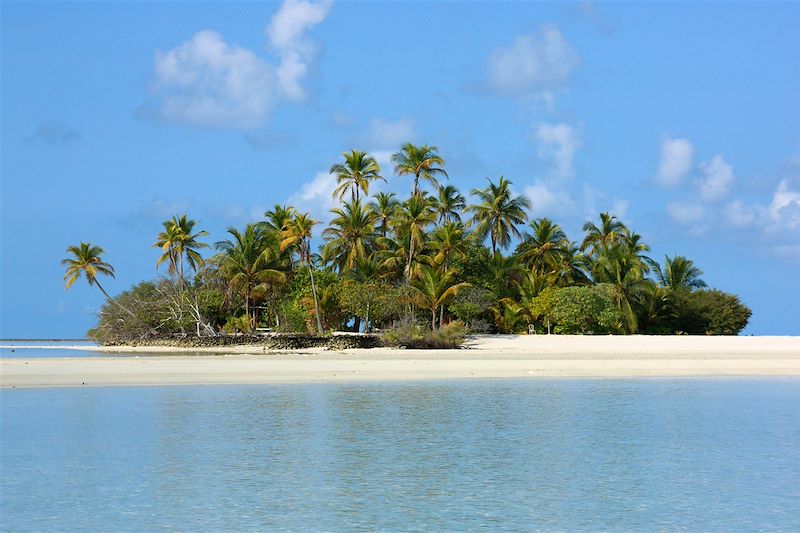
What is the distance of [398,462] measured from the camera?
1368cm

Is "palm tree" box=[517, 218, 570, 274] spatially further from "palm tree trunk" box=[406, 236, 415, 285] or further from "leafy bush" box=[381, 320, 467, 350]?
"leafy bush" box=[381, 320, 467, 350]

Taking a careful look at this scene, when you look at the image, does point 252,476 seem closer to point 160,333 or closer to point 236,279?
point 236,279

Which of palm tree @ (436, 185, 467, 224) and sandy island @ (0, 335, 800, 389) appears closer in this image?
sandy island @ (0, 335, 800, 389)

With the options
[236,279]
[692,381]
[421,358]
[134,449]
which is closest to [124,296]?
[236,279]

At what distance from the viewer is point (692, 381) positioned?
27266 millimetres

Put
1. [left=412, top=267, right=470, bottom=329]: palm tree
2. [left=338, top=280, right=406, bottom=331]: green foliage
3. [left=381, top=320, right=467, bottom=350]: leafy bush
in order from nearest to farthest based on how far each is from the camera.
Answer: [left=381, top=320, right=467, bottom=350]: leafy bush → [left=412, top=267, right=470, bottom=329]: palm tree → [left=338, top=280, right=406, bottom=331]: green foliage

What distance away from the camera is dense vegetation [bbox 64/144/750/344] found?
49844 mm

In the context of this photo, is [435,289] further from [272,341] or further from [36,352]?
[36,352]

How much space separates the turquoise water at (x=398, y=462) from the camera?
1038 cm

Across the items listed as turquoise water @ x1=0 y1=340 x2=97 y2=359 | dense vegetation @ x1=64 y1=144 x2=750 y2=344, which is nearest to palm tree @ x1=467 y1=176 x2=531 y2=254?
dense vegetation @ x1=64 y1=144 x2=750 y2=344

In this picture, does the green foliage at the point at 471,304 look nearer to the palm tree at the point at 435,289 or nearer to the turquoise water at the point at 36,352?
the palm tree at the point at 435,289

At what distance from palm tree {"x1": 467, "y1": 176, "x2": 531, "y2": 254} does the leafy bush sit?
47.2ft

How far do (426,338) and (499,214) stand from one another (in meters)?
16.1

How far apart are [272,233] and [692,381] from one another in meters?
33.5
